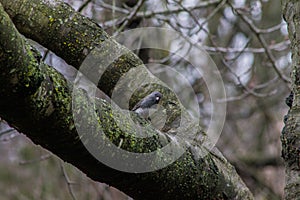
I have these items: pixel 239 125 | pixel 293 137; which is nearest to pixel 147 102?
pixel 293 137

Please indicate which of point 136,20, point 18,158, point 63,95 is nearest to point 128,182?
point 63,95

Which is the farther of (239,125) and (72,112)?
(239,125)

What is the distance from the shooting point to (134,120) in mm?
1253

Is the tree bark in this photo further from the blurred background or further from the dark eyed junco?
the blurred background

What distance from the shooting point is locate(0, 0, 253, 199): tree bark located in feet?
3.14

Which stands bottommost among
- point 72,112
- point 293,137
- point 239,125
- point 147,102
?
point 72,112

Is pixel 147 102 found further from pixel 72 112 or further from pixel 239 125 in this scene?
pixel 239 125

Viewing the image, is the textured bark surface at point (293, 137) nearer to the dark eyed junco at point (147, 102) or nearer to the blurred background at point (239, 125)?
the dark eyed junco at point (147, 102)

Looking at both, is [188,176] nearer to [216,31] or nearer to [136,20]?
[136,20]

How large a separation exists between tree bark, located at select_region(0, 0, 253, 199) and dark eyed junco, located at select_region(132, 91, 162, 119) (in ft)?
0.39

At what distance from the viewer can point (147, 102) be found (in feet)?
5.38

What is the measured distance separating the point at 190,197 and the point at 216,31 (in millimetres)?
4484

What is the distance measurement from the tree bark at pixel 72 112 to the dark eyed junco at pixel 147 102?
12cm

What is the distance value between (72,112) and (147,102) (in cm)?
59
